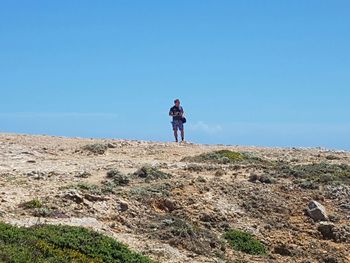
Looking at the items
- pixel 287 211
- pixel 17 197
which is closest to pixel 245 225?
pixel 287 211

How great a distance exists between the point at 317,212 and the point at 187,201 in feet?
11.0

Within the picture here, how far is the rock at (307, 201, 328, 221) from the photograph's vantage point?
1521 centimetres

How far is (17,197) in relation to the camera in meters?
13.0

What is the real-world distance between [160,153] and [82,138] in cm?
622

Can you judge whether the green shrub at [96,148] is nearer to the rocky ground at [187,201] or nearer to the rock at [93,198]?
the rocky ground at [187,201]

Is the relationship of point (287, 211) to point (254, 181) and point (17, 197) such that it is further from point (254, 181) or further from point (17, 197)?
point (17, 197)

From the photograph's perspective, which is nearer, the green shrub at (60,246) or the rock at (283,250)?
the green shrub at (60,246)

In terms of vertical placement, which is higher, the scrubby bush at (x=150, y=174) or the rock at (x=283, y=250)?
the scrubby bush at (x=150, y=174)

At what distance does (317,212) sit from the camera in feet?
50.1

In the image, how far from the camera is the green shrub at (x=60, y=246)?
9289 mm

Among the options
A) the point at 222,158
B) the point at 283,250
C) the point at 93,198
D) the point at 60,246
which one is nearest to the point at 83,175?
the point at 93,198

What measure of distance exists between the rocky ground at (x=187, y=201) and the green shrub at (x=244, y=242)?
170 millimetres

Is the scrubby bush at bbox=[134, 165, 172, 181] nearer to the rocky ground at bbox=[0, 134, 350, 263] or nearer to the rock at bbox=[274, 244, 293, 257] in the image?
the rocky ground at bbox=[0, 134, 350, 263]

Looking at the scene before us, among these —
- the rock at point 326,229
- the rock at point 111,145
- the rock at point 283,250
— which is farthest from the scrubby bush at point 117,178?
the rock at point 111,145
